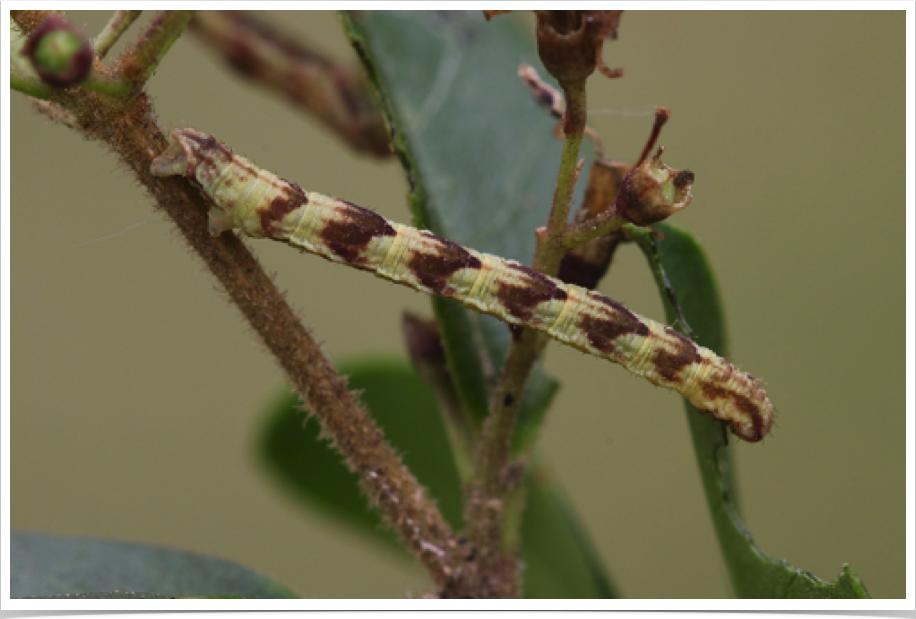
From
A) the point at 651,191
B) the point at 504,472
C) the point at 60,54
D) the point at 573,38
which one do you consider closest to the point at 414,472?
the point at 504,472

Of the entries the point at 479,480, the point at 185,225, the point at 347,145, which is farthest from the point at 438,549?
the point at 347,145

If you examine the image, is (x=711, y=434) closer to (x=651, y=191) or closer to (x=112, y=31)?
(x=651, y=191)

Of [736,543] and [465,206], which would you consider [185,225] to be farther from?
[736,543]

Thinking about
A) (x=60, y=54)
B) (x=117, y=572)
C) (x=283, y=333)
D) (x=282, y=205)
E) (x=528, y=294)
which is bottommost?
(x=117, y=572)

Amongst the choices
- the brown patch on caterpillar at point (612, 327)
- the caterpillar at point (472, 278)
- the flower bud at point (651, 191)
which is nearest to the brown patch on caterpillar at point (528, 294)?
the caterpillar at point (472, 278)

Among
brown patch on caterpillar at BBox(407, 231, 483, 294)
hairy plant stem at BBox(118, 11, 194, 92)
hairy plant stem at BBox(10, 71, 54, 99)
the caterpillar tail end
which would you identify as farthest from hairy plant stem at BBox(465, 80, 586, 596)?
hairy plant stem at BBox(10, 71, 54, 99)

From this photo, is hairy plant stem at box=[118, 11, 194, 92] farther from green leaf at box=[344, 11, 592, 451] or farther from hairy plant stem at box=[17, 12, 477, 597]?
green leaf at box=[344, 11, 592, 451]
